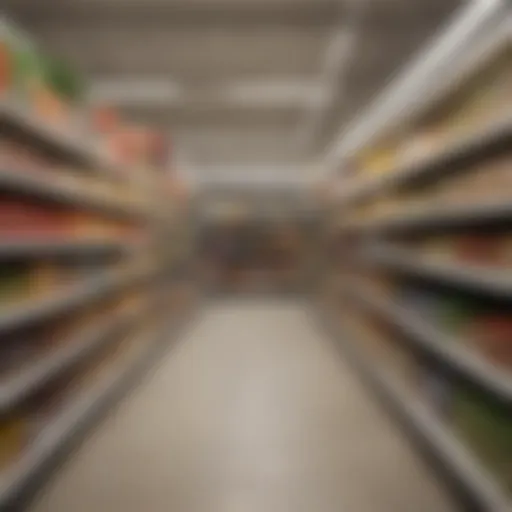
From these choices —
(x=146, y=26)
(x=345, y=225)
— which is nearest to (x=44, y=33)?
(x=146, y=26)

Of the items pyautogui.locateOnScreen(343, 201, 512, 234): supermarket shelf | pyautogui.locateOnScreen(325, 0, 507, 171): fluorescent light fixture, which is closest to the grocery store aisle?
pyautogui.locateOnScreen(343, 201, 512, 234): supermarket shelf

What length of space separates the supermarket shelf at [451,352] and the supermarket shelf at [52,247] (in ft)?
6.41

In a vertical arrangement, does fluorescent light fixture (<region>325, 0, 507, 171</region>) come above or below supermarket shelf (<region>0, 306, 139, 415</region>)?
above

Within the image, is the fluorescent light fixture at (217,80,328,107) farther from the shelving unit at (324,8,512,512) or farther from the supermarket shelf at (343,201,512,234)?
the supermarket shelf at (343,201,512,234)

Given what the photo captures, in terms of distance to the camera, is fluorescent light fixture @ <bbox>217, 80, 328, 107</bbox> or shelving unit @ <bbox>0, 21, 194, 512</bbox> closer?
shelving unit @ <bbox>0, 21, 194, 512</bbox>

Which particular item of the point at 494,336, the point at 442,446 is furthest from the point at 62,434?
the point at 494,336

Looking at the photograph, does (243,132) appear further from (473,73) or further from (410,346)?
(473,73)

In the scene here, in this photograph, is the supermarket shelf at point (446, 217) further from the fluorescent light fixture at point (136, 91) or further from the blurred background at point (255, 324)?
the fluorescent light fixture at point (136, 91)

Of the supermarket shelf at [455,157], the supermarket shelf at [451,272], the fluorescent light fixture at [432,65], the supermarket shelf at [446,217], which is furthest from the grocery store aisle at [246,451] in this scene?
the fluorescent light fixture at [432,65]

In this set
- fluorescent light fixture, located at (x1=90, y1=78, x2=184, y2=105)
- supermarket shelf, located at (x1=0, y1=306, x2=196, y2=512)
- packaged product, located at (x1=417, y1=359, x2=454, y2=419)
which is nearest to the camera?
supermarket shelf, located at (x1=0, y1=306, x2=196, y2=512)

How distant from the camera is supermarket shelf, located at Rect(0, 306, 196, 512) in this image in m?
3.03

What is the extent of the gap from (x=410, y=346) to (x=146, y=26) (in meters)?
3.28

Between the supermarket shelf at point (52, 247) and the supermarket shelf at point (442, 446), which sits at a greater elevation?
the supermarket shelf at point (52, 247)

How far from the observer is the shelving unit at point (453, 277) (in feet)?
9.66
